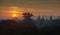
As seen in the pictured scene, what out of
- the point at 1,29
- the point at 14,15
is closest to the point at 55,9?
the point at 14,15

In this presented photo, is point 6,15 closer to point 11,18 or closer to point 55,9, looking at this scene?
point 11,18

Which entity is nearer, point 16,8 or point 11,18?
point 11,18

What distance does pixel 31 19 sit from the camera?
357 centimetres

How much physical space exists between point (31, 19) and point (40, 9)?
475mm

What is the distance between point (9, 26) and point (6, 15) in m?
0.32

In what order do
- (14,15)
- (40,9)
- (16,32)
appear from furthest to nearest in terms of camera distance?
1. (40,9)
2. (14,15)
3. (16,32)

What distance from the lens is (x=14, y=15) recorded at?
3666 millimetres

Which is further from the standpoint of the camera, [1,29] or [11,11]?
[11,11]

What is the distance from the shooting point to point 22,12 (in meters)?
3.73

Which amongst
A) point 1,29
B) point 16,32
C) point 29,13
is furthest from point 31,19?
point 1,29

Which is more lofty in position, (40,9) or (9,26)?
(40,9)

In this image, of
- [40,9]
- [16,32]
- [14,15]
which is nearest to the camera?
[16,32]

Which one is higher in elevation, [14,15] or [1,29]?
[14,15]

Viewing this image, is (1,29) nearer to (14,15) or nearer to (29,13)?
(14,15)
